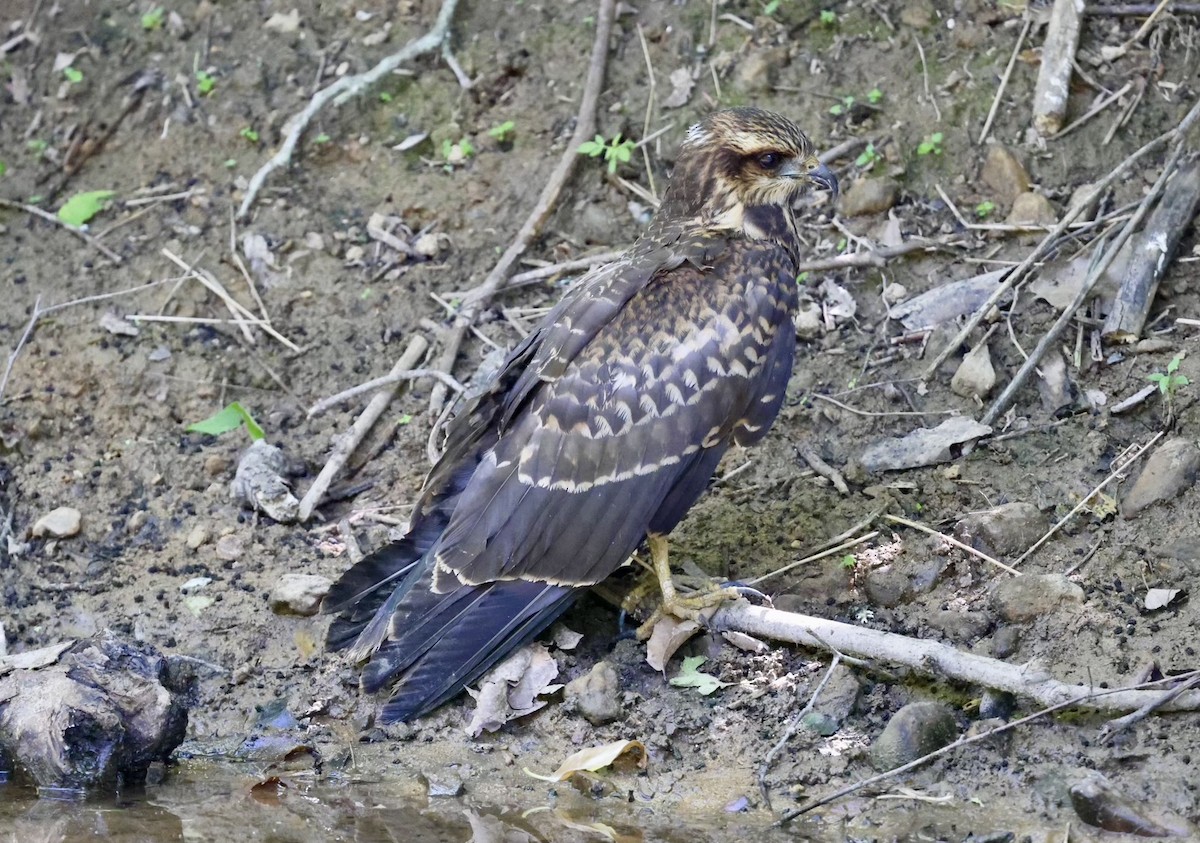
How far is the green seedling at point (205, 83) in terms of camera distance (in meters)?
7.74

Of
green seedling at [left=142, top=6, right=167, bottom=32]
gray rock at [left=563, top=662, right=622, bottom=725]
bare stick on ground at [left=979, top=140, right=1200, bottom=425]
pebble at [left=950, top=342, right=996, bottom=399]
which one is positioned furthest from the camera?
green seedling at [left=142, top=6, right=167, bottom=32]

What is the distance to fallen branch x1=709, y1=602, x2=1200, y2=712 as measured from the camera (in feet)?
13.5

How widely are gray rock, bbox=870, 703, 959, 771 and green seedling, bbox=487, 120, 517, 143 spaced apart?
158 inches

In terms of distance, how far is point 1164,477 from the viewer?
4.94 meters

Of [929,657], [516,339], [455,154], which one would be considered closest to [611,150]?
[455,154]

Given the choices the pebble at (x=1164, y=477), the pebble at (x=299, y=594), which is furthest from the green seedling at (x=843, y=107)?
the pebble at (x=299, y=594)

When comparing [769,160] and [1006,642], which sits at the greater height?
[769,160]

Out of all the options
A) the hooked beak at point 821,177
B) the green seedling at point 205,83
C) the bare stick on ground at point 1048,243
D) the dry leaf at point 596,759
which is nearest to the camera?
the dry leaf at point 596,759

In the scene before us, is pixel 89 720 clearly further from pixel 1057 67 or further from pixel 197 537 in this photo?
pixel 1057 67

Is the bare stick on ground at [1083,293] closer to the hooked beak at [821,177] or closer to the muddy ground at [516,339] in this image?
the muddy ground at [516,339]

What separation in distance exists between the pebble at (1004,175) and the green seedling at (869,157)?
1.66ft

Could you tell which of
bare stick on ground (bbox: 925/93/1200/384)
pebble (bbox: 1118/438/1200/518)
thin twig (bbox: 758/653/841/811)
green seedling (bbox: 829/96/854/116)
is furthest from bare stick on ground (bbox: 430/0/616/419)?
pebble (bbox: 1118/438/1200/518)

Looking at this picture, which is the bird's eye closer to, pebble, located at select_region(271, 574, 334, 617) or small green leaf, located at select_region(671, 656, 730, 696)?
small green leaf, located at select_region(671, 656, 730, 696)

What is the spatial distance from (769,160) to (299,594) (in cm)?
247
